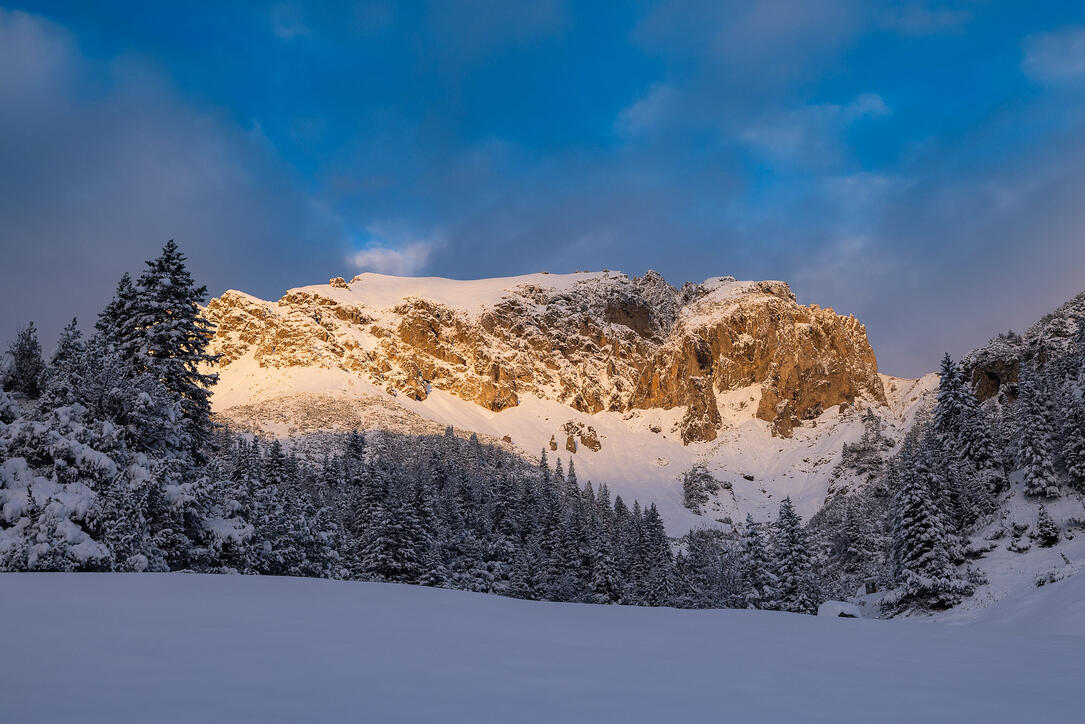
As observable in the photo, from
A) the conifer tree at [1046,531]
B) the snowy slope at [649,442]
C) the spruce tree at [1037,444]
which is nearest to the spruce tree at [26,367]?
the conifer tree at [1046,531]

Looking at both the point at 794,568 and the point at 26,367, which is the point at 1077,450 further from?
the point at 26,367

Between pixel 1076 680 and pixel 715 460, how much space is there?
594 feet

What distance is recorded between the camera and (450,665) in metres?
5.57

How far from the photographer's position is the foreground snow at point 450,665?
13.9 ft

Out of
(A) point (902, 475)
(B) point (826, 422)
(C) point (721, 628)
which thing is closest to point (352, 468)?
(A) point (902, 475)

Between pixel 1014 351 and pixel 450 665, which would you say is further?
pixel 1014 351

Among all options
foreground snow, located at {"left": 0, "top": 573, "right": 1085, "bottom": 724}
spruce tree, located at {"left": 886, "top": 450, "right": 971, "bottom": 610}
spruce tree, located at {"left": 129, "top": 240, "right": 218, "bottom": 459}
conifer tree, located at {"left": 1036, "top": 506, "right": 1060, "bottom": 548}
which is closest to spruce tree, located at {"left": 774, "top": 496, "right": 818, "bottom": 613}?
spruce tree, located at {"left": 886, "top": 450, "right": 971, "bottom": 610}

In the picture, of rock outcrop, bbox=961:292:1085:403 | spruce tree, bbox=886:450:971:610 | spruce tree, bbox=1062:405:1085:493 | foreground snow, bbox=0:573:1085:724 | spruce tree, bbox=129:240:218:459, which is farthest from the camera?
rock outcrop, bbox=961:292:1085:403

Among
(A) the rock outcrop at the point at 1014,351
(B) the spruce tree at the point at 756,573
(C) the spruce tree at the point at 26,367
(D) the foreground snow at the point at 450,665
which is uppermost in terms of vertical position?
(A) the rock outcrop at the point at 1014,351

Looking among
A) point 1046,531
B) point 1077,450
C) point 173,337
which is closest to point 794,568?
point 1046,531

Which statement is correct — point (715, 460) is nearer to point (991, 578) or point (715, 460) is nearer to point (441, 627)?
point (991, 578)

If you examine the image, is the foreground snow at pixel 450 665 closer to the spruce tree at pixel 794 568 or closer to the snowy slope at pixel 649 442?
the spruce tree at pixel 794 568

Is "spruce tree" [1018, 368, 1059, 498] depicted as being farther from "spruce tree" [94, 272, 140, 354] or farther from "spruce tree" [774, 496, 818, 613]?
"spruce tree" [94, 272, 140, 354]

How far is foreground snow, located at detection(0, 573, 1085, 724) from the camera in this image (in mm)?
4234
